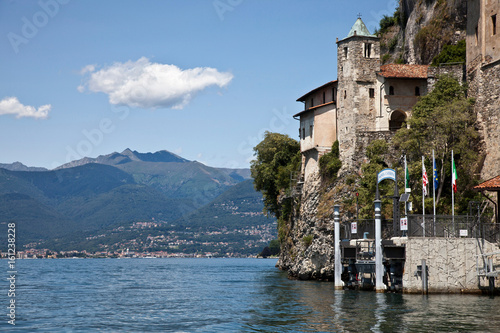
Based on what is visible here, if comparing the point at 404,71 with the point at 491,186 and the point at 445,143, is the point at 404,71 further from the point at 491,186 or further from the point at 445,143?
the point at 491,186

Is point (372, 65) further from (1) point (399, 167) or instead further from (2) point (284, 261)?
(2) point (284, 261)

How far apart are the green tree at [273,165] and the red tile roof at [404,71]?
2417 centimetres

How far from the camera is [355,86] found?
68500 millimetres

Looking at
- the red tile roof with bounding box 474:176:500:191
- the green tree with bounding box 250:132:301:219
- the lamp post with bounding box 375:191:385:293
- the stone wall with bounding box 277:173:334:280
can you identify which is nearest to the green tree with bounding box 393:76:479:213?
the red tile roof with bounding box 474:176:500:191

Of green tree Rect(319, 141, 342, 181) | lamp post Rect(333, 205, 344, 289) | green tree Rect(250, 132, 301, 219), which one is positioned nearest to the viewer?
lamp post Rect(333, 205, 344, 289)

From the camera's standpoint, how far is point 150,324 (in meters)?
33.6

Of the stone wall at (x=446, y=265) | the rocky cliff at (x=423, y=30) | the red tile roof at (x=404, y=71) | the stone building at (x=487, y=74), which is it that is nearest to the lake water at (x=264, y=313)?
the stone wall at (x=446, y=265)

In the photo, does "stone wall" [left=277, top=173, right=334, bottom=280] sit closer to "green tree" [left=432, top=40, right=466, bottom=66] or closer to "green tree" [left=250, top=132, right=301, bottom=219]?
"green tree" [left=250, top=132, right=301, bottom=219]

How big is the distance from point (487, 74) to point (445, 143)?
782cm

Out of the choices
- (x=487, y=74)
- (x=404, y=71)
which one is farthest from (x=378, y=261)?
(x=404, y=71)

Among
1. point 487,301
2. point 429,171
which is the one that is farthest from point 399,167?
point 487,301

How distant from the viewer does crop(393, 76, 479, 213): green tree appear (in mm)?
54531

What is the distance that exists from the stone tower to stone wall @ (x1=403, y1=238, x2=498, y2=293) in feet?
82.3

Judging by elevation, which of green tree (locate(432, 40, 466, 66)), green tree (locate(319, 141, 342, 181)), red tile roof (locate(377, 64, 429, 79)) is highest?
green tree (locate(432, 40, 466, 66))
